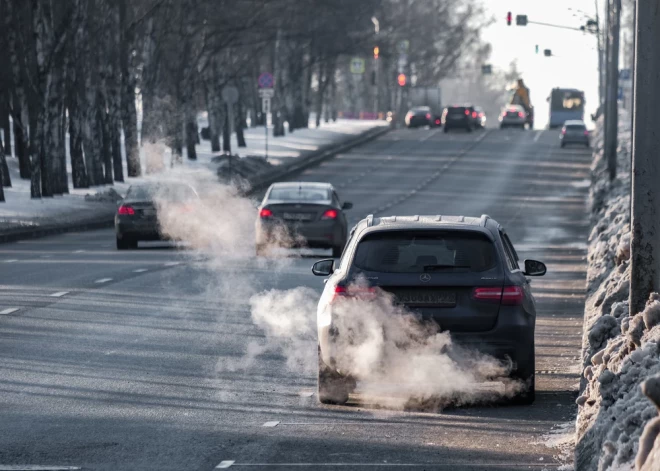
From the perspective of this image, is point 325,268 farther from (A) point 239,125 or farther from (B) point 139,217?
(A) point 239,125

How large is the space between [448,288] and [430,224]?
69cm

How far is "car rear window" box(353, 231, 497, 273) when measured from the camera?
11.6m

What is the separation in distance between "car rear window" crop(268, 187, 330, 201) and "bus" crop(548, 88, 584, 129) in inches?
3181

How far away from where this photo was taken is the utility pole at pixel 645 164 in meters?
11.9

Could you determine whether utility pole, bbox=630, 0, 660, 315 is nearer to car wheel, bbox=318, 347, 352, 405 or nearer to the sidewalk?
car wheel, bbox=318, 347, 352, 405

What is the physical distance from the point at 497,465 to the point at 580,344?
705cm

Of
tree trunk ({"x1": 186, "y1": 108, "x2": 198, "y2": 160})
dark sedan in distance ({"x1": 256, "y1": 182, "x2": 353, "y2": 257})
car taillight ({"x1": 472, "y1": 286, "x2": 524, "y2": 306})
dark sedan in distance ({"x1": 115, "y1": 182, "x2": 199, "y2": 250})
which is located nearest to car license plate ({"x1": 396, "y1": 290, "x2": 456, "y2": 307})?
car taillight ({"x1": 472, "y1": 286, "x2": 524, "y2": 306})

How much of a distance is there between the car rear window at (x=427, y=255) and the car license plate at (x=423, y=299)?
24cm

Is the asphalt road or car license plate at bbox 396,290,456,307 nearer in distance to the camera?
the asphalt road

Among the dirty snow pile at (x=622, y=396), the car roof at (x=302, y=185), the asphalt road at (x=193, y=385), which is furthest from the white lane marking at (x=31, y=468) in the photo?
the car roof at (x=302, y=185)

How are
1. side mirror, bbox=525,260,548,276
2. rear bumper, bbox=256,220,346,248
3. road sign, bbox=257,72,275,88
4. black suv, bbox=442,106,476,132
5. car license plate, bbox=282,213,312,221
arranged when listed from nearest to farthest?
side mirror, bbox=525,260,548,276
rear bumper, bbox=256,220,346,248
car license plate, bbox=282,213,312,221
road sign, bbox=257,72,275,88
black suv, bbox=442,106,476,132

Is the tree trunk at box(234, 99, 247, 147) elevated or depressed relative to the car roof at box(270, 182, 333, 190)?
depressed

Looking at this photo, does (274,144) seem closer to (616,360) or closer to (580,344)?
(580,344)

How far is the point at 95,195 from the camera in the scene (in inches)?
1876
